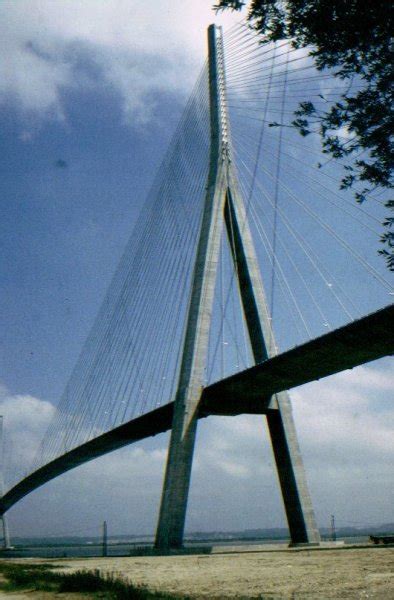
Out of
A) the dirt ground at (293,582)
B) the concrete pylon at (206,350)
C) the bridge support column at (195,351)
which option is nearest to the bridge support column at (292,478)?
the concrete pylon at (206,350)

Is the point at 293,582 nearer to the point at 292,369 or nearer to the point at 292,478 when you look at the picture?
the point at 292,369

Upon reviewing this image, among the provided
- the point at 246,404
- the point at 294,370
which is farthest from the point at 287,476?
the point at 294,370

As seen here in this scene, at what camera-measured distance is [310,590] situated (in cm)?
717

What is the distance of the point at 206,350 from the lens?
2516cm

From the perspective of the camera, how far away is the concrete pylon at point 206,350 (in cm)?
2372

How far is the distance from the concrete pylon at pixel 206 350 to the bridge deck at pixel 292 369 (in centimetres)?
114

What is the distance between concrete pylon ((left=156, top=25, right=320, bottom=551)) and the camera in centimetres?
2372

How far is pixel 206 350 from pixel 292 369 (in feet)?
14.3

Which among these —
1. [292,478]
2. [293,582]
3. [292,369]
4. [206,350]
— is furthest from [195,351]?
[293,582]

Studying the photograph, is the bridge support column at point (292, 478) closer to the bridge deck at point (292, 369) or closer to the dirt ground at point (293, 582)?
the bridge deck at point (292, 369)

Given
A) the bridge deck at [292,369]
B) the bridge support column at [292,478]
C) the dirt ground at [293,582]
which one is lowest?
the bridge support column at [292,478]

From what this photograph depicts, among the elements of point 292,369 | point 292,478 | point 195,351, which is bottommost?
point 292,478

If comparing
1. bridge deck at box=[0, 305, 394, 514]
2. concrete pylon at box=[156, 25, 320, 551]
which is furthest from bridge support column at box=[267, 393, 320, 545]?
bridge deck at box=[0, 305, 394, 514]

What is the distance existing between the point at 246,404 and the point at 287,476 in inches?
143
